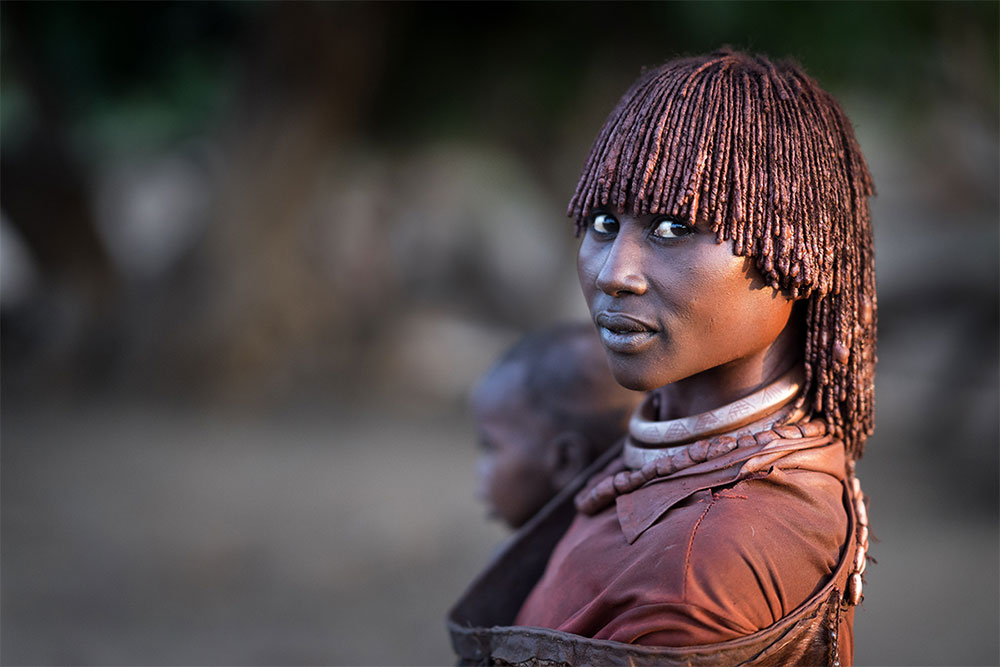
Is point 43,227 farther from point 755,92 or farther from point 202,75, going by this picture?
point 755,92

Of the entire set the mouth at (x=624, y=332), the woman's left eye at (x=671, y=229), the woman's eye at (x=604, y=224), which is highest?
the woman's eye at (x=604, y=224)

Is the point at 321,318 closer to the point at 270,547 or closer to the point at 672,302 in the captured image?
the point at 270,547

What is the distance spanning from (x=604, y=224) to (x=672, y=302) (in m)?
0.20

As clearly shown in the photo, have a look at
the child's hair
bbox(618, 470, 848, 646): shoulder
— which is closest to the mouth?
bbox(618, 470, 848, 646): shoulder

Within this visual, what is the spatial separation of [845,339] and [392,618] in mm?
3979

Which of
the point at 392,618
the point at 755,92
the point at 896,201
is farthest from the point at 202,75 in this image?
the point at 896,201

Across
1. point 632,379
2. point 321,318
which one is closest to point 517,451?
point 632,379

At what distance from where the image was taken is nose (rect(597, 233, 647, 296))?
1551 mm

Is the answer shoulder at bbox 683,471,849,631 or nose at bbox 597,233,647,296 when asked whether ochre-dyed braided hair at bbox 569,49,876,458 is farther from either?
shoulder at bbox 683,471,849,631

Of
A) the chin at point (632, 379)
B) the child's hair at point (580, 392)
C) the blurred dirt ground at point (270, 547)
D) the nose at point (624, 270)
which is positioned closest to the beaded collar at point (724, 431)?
the chin at point (632, 379)

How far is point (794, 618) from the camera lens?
1.43m

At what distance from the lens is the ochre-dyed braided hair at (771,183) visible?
1523mm

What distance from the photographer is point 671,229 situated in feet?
5.09

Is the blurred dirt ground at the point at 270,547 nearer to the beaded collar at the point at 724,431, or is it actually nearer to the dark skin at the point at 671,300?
the beaded collar at the point at 724,431
